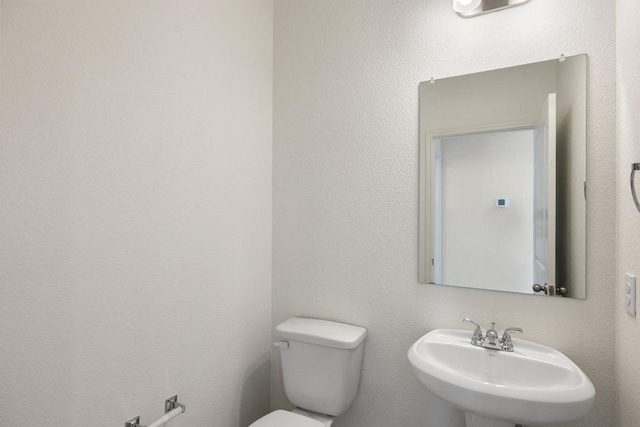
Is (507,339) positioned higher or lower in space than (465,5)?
lower

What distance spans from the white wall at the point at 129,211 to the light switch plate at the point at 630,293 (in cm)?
148

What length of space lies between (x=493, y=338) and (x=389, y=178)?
2.59 ft

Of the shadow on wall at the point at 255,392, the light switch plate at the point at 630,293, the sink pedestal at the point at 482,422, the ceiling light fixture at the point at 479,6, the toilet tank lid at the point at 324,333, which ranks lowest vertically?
the shadow on wall at the point at 255,392

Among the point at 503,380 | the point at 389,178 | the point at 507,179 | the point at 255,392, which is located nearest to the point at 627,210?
the point at 507,179

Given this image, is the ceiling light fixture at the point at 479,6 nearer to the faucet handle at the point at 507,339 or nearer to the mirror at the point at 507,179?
the mirror at the point at 507,179

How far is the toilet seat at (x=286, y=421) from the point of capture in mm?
1412

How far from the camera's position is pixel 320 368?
1562 mm

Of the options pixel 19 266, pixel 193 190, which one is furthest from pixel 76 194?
pixel 193 190

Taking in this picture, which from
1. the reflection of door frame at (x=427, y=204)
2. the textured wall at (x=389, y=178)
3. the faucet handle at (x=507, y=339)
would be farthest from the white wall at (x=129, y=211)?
the faucet handle at (x=507, y=339)

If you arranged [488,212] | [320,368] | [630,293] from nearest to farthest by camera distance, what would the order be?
1. [630,293]
2. [488,212]
3. [320,368]

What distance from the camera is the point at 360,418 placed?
1.68m

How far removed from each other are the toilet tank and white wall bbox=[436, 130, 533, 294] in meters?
0.53

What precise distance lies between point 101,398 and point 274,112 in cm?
148

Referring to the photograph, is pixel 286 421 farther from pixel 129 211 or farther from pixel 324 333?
pixel 129 211
